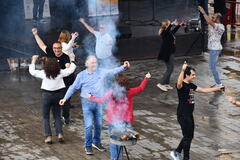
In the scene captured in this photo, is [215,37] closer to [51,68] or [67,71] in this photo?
[67,71]

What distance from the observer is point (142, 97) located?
12656 mm

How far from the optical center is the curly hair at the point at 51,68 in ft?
30.7

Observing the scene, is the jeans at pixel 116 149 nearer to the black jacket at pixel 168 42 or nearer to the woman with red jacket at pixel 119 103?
the woman with red jacket at pixel 119 103

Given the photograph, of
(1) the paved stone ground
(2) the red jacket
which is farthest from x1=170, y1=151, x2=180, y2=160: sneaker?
(2) the red jacket

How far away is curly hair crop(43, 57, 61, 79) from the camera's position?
9.35 meters

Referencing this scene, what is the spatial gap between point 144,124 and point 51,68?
7.57 ft

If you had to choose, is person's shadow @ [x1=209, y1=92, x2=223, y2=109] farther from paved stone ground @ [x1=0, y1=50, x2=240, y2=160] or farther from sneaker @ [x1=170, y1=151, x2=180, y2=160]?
sneaker @ [x1=170, y1=151, x2=180, y2=160]

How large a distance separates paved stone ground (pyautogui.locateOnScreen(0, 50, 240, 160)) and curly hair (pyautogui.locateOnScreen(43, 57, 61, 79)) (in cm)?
118

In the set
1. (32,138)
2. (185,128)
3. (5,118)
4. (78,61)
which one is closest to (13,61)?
(78,61)

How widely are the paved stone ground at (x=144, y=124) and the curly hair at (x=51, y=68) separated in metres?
1.18

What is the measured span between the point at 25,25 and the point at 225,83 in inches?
238

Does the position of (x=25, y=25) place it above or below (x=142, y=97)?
above

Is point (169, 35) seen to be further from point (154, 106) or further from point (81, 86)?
point (81, 86)

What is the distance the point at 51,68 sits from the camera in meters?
9.35
